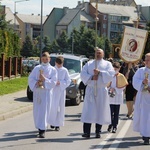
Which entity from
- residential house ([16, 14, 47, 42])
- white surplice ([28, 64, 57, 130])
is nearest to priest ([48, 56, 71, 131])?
white surplice ([28, 64, 57, 130])

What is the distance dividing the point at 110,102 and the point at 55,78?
1.82 metres

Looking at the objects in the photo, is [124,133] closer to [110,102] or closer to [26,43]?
[110,102]

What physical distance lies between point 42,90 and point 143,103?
2277 millimetres

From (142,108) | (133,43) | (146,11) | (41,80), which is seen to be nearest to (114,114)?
(142,108)

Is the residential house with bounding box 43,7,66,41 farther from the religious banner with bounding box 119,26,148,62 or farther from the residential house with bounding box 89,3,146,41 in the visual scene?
the religious banner with bounding box 119,26,148,62

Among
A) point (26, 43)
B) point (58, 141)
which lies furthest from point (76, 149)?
point (26, 43)

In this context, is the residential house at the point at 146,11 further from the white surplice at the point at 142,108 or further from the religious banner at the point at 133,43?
the white surplice at the point at 142,108

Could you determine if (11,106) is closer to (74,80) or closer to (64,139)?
(74,80)

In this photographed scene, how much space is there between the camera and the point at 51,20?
421 ft

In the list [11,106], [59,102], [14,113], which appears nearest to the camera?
[59,102]

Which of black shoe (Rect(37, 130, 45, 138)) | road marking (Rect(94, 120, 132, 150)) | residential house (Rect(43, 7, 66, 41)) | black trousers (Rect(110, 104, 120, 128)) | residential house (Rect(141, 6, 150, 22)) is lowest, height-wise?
road marking (Rect(94, 120, 132, 150))

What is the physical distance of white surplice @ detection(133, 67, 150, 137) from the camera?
10.1 meters

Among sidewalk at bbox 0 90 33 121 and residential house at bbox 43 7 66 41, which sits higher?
residential house at bbox 43 7 66 41

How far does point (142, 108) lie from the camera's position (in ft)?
33.4
